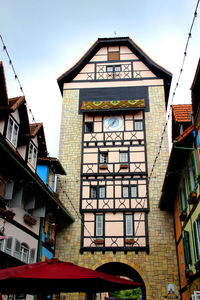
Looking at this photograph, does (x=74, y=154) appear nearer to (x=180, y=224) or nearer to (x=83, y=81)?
(x=83, y=81)

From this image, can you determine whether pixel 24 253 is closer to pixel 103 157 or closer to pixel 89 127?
pixel 103 157

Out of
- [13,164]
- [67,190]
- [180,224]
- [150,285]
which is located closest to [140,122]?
[67,190]

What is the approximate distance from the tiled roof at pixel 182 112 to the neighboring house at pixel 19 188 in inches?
277

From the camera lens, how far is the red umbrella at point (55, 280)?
746 centimetres

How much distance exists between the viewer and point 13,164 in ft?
48.4

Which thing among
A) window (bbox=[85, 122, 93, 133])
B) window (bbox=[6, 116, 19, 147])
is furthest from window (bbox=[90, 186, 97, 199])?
window (bbox=[6, 116, 19, 147])

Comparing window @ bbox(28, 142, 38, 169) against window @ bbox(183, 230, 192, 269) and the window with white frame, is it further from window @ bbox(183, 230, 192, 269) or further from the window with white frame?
window @ bbox(183, 230, 192, 269)

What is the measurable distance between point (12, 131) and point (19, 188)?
263 centimetres

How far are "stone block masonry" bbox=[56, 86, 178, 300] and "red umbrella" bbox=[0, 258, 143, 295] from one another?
43.3 ft

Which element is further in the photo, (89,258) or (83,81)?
(83,81)

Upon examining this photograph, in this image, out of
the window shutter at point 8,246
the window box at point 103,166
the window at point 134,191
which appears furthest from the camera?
the window box at point 103,166

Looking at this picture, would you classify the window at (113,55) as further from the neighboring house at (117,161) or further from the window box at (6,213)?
the window box at (6,213)

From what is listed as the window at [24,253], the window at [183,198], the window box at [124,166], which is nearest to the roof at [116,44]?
the window box at [124,166]

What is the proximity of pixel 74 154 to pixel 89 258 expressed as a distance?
6919 mm
